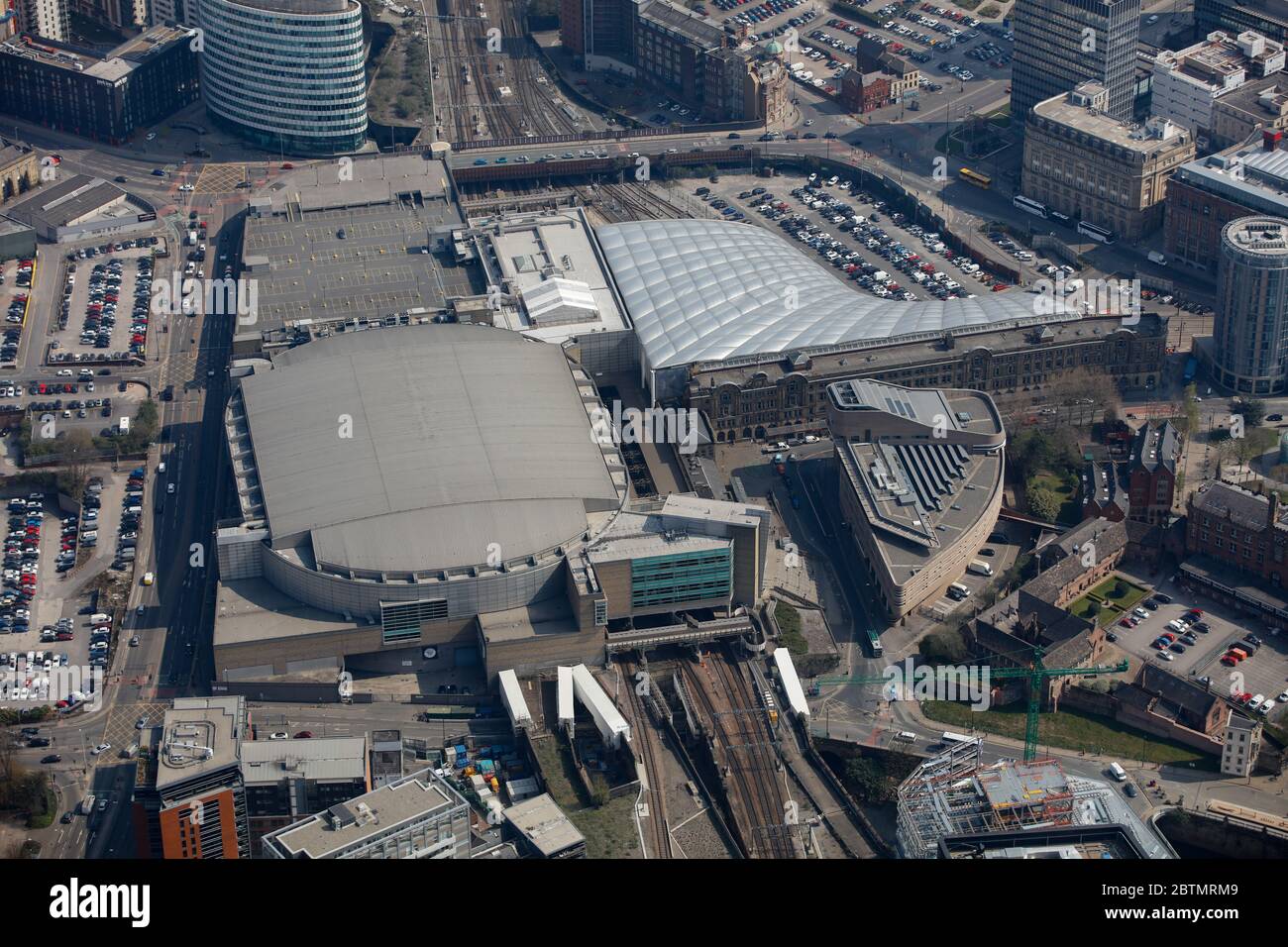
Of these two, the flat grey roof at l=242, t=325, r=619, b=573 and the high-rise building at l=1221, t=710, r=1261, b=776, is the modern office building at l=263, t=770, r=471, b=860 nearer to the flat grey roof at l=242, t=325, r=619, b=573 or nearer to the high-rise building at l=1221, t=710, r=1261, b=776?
the flat grey roof at l=242, t=325, r=619, b=573

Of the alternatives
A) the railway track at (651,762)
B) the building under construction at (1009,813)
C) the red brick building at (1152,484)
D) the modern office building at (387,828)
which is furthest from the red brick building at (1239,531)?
the modern office building at (387,828)

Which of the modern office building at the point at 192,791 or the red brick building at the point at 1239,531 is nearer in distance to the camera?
the modern office building at the point at 192,791

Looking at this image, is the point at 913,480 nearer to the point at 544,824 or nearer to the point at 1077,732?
the point at 1077,732

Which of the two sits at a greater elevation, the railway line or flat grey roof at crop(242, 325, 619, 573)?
flat grey roof at crop(242, 325, 619, 573)

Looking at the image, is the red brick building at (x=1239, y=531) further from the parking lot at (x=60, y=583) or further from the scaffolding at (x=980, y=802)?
the parking lot at (x=60, y=583)

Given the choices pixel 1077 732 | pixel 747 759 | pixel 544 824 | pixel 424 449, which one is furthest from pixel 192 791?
pixel 1077 732

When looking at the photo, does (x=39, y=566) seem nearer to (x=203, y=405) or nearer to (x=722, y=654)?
(x=203, y=405)

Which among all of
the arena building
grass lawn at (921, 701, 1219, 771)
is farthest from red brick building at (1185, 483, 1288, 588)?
the arena building
